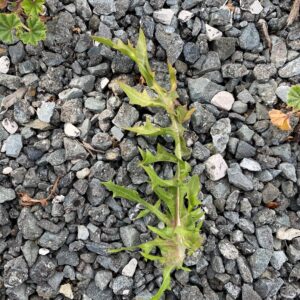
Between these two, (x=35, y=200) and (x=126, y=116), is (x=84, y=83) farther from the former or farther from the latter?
(x=35, y=200)

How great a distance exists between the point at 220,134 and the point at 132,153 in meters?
0.38

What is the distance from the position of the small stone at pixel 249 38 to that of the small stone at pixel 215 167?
0.50 metres

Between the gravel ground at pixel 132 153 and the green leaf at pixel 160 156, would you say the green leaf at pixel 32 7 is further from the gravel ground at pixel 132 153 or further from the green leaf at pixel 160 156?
the green leaf at pixel 160 156

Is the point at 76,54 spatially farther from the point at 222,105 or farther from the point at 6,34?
the point at 222,105

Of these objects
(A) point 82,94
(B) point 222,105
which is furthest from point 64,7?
(B) point 222,105

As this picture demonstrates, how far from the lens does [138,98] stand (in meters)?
2.02

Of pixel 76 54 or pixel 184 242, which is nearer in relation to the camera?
pixel 184 242

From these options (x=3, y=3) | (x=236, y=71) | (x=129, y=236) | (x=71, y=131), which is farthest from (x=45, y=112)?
(x=236, y=71)

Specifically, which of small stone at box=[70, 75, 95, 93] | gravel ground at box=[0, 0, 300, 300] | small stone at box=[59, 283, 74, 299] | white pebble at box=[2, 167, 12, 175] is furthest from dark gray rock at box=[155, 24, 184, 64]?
small stone at box=[59, 283, 74, 299]

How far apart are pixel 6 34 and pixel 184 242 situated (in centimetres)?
109

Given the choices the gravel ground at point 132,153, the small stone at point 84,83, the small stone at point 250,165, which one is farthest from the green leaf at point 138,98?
the small stone at point 250,165

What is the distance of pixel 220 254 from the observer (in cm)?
210

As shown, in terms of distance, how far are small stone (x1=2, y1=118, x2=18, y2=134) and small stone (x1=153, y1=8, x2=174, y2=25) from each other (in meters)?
0.75

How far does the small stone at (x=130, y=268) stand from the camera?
207 cm
